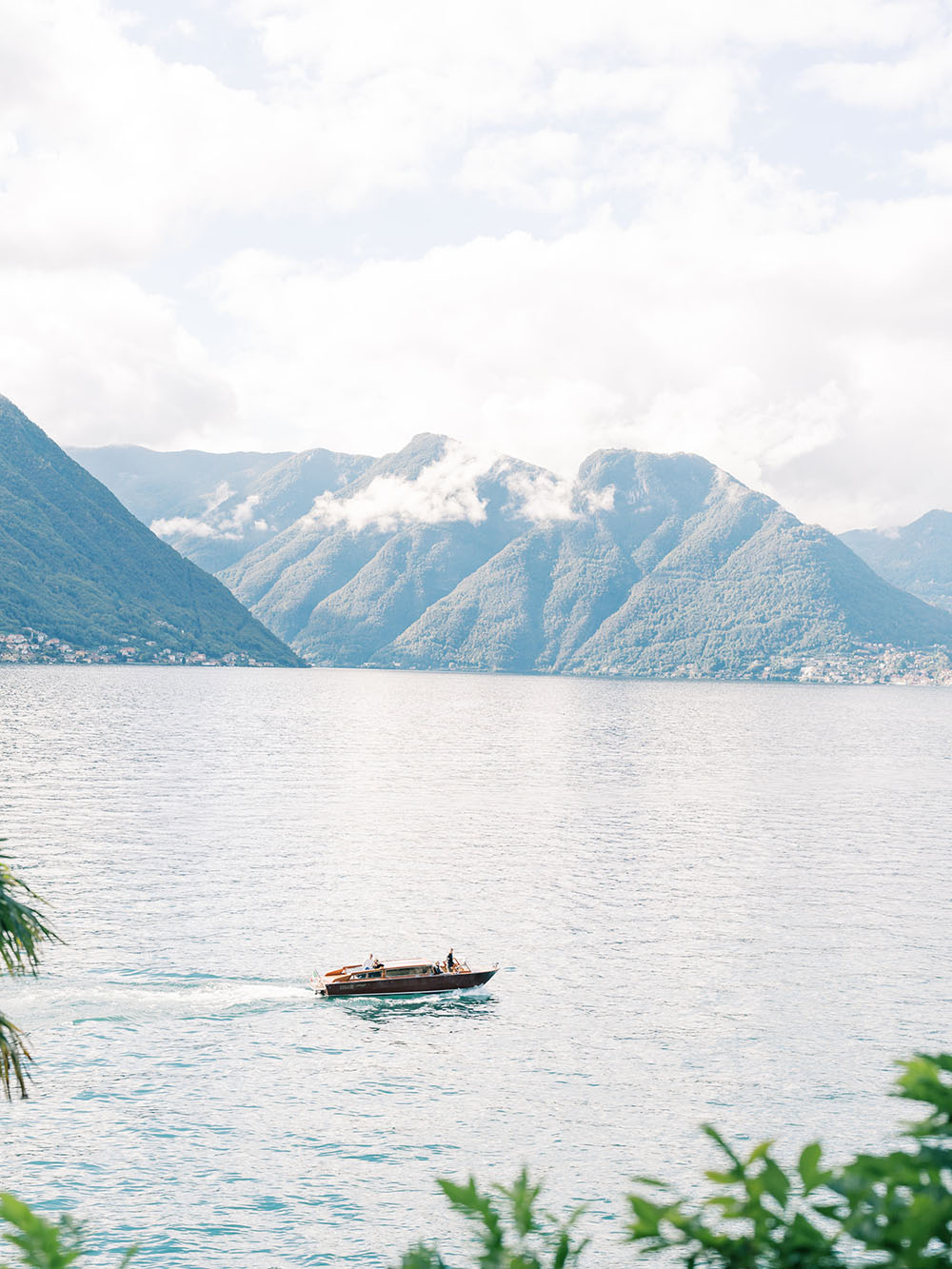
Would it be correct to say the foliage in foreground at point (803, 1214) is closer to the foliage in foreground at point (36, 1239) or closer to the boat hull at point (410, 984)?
the foliage in foreground at point (36, 1239)

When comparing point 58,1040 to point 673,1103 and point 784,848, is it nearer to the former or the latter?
point 673,1103

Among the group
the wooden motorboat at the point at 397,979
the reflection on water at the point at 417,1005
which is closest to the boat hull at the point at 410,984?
the wooden motorboat at the point at 397,979

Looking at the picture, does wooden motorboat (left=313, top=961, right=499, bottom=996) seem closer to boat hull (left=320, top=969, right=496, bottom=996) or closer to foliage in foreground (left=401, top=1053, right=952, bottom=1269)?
boat hull (left=320, top=969, right=496, bottom=996)

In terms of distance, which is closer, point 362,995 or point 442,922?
point 362,995

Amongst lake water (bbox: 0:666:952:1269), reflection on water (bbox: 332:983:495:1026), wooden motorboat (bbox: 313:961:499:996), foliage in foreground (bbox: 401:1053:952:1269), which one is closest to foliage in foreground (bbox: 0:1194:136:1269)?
foliage in foreground (bbox: 401:1053:952:1269)

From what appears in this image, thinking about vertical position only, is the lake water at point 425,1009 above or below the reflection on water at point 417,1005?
above

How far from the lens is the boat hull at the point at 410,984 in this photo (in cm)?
5475

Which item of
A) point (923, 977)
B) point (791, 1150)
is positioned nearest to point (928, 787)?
point (923, 977)

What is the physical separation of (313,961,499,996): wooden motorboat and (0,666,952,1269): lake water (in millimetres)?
1011

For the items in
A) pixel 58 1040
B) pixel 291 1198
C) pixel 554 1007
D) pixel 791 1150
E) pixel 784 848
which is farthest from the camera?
pixel 784 848

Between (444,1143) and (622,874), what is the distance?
50.2 meters

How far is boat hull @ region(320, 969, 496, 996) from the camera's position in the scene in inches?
2156

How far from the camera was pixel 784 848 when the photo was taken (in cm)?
10006

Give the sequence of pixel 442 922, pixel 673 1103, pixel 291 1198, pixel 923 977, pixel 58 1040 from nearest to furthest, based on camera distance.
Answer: pixel 291 1198
pixel 673 1103
pixel 58 1040
pixel 923 977
pixel 442 922
